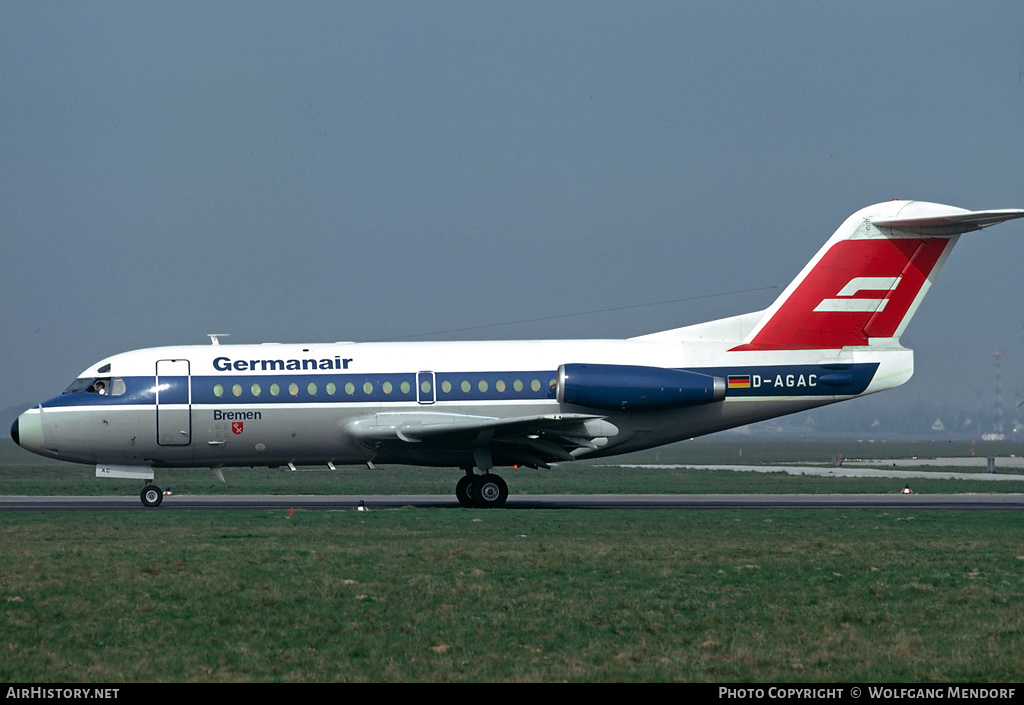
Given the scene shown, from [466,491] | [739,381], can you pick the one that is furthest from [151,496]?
[739,381]

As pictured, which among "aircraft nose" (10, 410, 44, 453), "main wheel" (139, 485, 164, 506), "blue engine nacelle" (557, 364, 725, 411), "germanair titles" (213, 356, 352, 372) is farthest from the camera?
"main wheel" (139, 485, 164, 506)

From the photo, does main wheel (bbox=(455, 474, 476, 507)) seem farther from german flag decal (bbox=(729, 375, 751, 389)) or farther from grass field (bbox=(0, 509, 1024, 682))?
grass field (bbox=(0, 509, 1024, 682))

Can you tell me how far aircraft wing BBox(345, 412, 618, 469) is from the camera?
28.7m

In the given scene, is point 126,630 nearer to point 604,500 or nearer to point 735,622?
point 735,622

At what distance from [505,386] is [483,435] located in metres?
1.57

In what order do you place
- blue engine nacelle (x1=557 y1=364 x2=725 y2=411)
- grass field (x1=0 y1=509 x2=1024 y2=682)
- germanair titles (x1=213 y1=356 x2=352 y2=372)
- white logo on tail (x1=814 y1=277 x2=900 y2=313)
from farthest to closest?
white logo on tail (x1=814 y1=277 x2=900 y2=313)
germanair titles (x1=213 y1=356 x2=352 y2=372)
blue engine nacelle (x1=557 y1=364 x2=725 y2=411)
grass field (x1=0 y1=509 x2=1024 y2=682)

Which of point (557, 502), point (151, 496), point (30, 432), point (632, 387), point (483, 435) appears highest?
point (632, 387)

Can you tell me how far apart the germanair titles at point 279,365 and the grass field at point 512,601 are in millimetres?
6690

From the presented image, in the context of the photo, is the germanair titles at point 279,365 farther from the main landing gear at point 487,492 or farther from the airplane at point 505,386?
the main landing gear at point 487,492

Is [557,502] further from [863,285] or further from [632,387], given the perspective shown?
[863,285]

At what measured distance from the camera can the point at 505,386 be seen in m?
29.8

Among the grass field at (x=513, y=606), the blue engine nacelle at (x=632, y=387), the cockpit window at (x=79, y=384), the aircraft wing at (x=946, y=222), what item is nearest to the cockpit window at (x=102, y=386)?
the cockpit window at (x=79, y=384)

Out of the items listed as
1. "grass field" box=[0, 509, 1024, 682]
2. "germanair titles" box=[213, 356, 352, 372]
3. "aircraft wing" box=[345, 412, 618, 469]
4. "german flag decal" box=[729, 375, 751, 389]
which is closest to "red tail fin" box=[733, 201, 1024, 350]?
"german flag decal" box=[729, 375, 751, 389]

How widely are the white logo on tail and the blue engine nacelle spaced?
3859 millimetres
